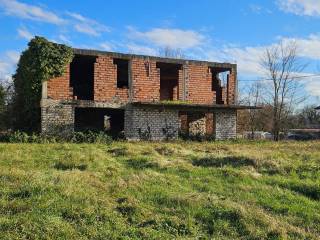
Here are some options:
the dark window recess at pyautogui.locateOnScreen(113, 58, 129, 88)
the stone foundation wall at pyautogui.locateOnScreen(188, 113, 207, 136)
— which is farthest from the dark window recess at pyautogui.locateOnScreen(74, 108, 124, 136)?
the stone foundation wall at pyautogui.locateOnScreen(188, 113, 207, 136)

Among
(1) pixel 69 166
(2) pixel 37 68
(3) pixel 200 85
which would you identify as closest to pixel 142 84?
(3) pixel 200 85

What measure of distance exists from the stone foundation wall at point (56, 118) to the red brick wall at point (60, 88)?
0.33 m

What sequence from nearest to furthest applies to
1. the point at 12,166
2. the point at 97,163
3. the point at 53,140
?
the point at 12,166, the point at 97,163, the point at 53,140

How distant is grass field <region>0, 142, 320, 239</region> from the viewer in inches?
308

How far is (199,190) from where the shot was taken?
35.6 ft

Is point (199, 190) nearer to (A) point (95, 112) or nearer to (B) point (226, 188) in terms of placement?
(B) point (226, 188)

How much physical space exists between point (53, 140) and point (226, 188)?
1263 centimetres

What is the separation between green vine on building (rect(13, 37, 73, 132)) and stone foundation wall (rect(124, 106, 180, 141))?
13.7 feet

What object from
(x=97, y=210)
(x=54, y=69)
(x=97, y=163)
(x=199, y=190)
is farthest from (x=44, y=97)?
(x=97, y=210)

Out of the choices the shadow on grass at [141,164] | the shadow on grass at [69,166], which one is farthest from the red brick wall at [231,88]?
the shadow on grass at [69,166]

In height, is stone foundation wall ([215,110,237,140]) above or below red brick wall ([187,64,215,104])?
below

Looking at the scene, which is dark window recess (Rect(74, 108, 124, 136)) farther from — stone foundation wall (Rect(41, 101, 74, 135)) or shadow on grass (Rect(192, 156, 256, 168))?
shadow on grass (Rect(192, 156, 256, 168))

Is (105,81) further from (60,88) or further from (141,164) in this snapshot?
(141,164)

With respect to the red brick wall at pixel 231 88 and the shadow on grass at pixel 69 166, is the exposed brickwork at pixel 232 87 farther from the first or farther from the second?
the shadow on grass at pixel 69 166
